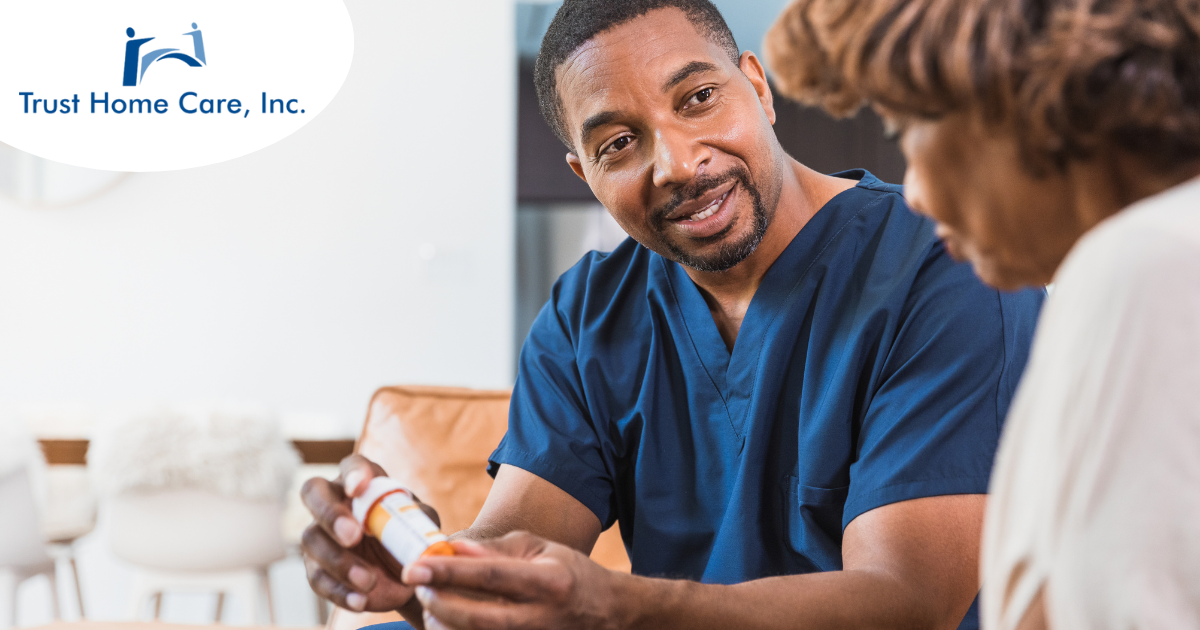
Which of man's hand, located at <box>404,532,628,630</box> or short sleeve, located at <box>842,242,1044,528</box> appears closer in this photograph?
man's hand, located at <box>404,532,628,630</box>

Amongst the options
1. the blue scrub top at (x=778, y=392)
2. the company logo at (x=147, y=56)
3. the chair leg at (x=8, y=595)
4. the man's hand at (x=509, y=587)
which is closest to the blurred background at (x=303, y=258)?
the company logo at (x=147, y=56)

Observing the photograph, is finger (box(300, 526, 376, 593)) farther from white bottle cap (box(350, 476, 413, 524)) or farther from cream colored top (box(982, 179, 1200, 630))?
Result: cream colored top (box(982, 179, 1200, 630))

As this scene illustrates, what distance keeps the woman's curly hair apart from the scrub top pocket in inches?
20.7

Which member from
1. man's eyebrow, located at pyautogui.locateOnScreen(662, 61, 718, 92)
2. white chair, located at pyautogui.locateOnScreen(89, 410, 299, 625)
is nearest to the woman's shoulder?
man's eyebrow, located at pyautogui.locateOnScreen(662, 61, 718, 92)

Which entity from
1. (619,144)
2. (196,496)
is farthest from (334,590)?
(196,496)

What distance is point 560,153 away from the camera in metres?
3.08

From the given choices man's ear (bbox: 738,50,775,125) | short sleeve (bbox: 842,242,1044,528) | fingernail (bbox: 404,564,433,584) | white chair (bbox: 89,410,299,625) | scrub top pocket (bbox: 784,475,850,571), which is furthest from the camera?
white chair (bbox: 89,410,299,625)

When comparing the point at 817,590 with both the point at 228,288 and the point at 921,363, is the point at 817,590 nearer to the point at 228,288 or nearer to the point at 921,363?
the point at 921,363

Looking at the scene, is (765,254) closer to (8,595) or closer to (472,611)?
(472,611)

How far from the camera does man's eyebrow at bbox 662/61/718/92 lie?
3.23 feet

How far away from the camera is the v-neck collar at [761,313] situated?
980mm

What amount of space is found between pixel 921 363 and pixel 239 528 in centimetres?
151

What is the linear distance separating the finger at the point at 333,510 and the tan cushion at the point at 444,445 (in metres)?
0.72

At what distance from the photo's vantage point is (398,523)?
62 centimetres
